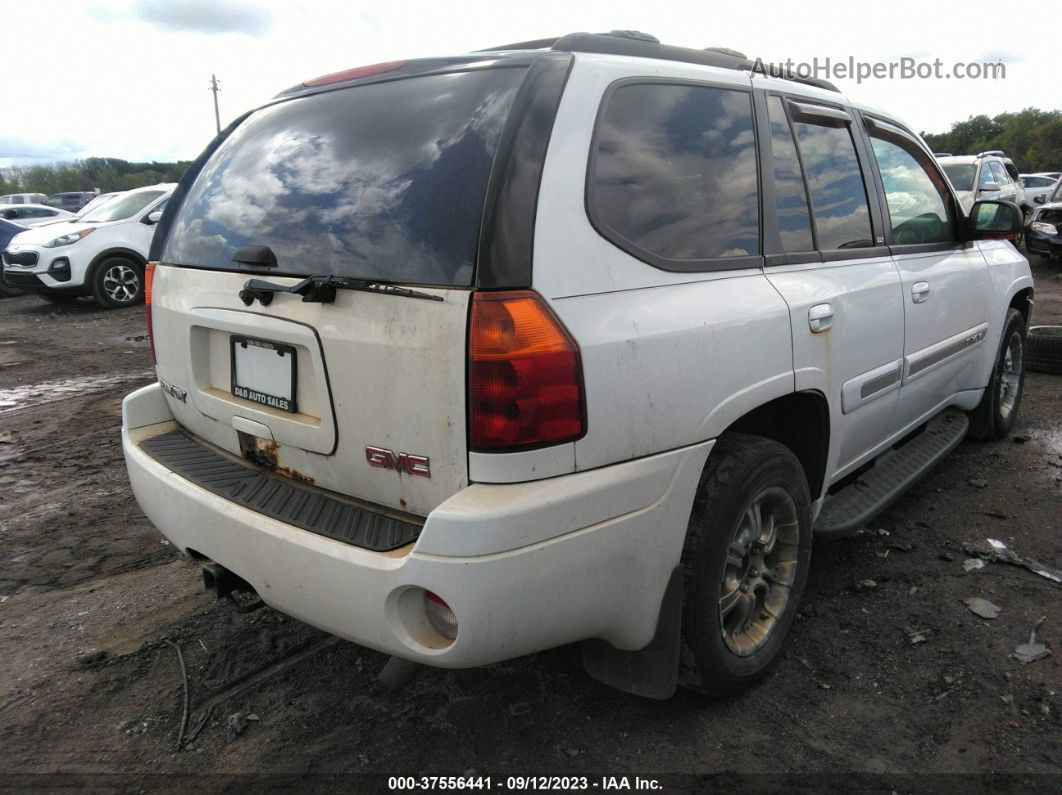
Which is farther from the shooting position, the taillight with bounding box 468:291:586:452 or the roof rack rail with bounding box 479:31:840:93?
the roof rack rail with bounding box 479:31:840:93

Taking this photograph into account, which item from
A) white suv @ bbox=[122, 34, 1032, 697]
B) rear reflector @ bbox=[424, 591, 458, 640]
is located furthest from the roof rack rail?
rear reflector @ bbox=[424, 591, 458, 640]

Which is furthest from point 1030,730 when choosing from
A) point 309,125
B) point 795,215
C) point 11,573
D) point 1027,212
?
point 1027,212

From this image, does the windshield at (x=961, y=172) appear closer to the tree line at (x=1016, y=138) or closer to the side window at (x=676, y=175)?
the side window at (x=676, y=175)

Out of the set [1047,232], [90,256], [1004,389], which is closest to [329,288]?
[1004,389]

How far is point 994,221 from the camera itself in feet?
12.6

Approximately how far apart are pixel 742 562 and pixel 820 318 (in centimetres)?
83

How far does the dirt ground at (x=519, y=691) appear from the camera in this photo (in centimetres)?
222

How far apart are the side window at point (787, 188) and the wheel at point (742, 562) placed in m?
0.73

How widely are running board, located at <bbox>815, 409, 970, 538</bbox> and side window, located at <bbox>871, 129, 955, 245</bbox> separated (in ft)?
3.26

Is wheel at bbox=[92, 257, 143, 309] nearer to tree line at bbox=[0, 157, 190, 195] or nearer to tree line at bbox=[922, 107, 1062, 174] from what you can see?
tree line at bbox=[922, 107, 1062, 174]

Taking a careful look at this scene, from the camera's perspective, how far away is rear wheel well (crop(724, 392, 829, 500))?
2598 mm

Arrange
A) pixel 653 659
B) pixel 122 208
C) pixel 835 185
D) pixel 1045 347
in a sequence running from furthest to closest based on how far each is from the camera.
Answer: pixel 122 208 → pixel 1045 347 → pixel 835 185 → pixel 653 659

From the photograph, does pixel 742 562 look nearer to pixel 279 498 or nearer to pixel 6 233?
pixel 279 498

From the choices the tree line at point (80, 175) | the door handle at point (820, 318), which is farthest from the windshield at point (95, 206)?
the tree line at point (80, 175)
